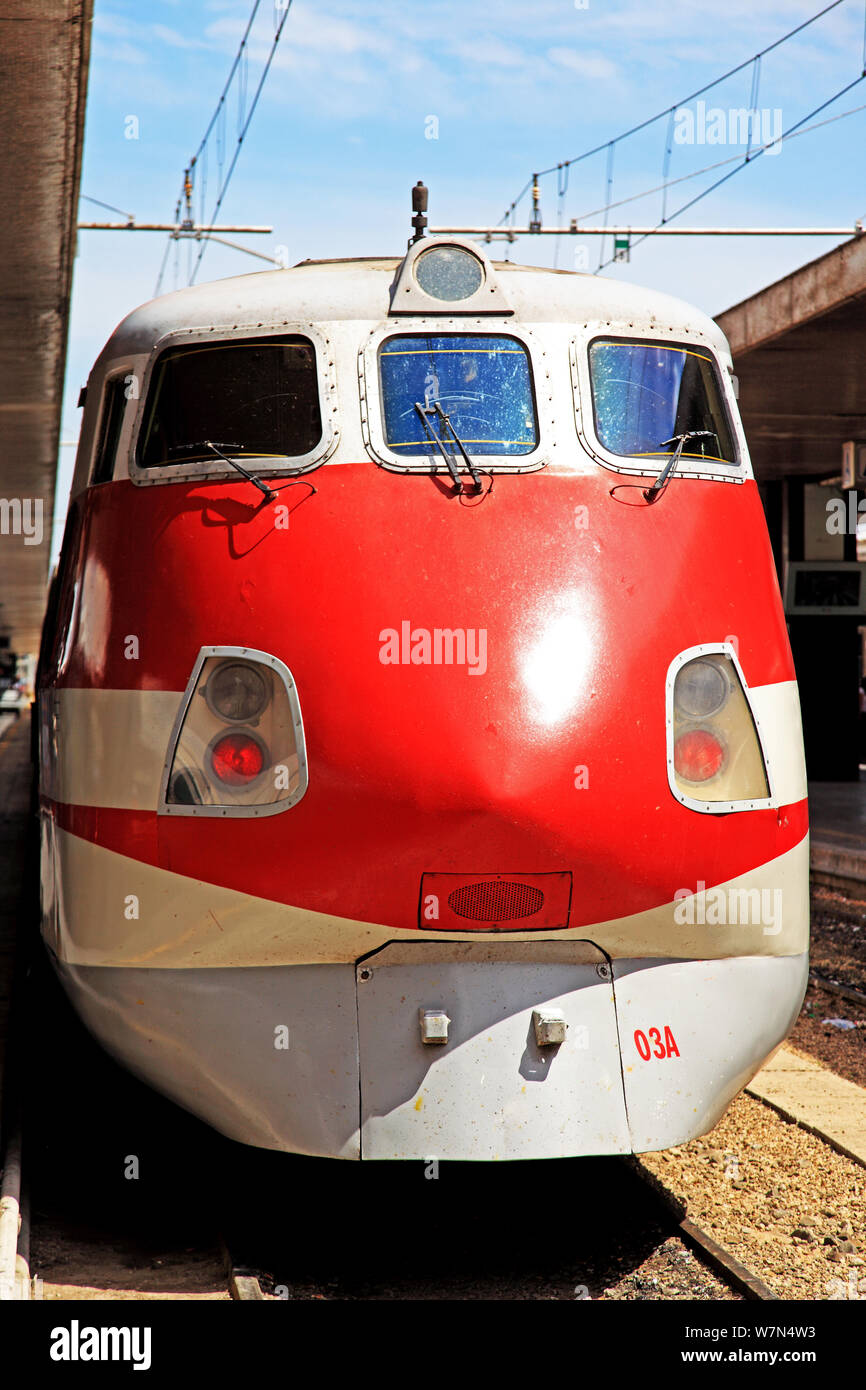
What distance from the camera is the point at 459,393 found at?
16.4 ft

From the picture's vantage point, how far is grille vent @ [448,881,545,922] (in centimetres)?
436

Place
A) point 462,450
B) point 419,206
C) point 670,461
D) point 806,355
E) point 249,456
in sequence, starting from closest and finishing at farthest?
point 462,450, point 249,456, point 670,461, point 419,206, point 806,355

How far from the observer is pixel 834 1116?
6973mm

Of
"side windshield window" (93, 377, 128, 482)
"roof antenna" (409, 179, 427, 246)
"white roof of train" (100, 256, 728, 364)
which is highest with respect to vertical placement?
"roof antenna" (409, 179, 427, 246)

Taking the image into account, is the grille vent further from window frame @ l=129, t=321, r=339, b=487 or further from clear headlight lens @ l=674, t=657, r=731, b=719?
window frame @ l=129, t=321, r=339, b=487

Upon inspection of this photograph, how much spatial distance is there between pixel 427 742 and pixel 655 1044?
1.23 meters

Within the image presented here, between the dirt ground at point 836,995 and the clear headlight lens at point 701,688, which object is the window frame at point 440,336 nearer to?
the clear headlight lens at point 701,688

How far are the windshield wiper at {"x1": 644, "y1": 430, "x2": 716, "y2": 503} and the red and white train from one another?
0.8 inches

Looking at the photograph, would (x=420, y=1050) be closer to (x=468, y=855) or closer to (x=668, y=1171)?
(x=468, y=855)

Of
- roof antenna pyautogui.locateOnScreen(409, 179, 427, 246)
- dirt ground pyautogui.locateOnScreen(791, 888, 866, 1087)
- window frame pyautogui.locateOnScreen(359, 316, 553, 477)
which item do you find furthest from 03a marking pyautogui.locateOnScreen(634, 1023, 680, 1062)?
dirt ground pyautogui.locateOnScreen(791, 888, 866, 1087)

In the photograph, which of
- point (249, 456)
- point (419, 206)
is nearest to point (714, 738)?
point (249, 456)

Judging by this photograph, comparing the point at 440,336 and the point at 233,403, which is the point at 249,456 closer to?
the point at 233,403

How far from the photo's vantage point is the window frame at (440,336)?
4.83 metres

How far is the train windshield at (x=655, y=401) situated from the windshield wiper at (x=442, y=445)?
541 mm
